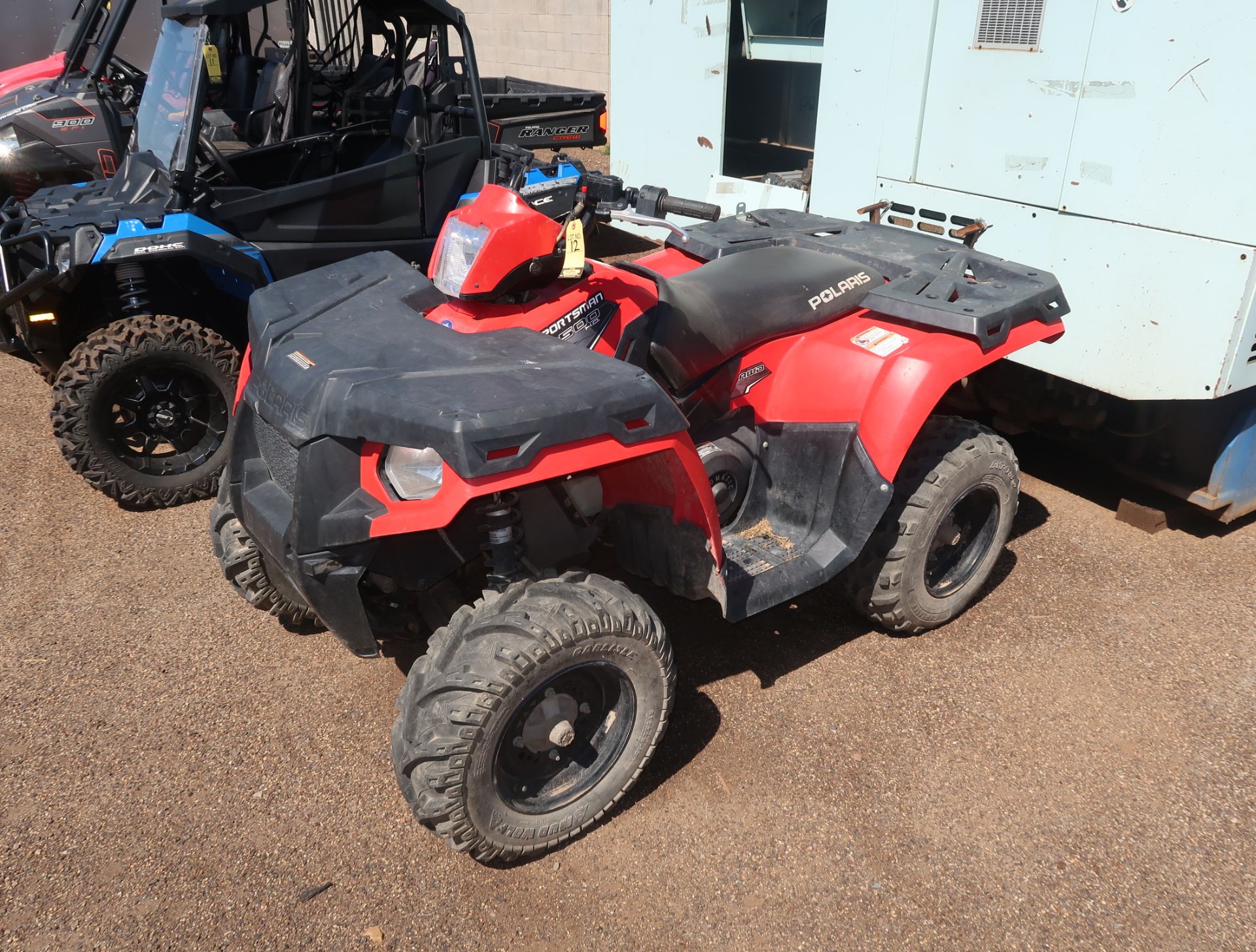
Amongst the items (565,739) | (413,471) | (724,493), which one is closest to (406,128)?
(724,493)

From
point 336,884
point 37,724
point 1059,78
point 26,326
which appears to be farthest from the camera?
point 26,326

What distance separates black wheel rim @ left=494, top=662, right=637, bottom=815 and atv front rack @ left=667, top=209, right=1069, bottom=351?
1.46m

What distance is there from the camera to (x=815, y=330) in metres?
3.25

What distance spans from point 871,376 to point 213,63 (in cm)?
364

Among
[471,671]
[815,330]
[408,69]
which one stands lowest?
A: [471,671]

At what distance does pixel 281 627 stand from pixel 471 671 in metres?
1.56

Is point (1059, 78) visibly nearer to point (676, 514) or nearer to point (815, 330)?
point (815, 330)

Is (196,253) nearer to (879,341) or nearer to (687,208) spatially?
(687,208)

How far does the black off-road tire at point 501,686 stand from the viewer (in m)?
2.20

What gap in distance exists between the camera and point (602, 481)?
269cm

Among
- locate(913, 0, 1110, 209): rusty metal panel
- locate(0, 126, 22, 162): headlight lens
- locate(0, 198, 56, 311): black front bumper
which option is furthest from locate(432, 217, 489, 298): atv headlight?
locate(0, 126, 22, 162): headlight lens

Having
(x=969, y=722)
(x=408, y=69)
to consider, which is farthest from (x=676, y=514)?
(x=408, y=69)

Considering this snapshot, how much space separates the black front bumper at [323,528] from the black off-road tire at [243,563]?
489 millimetres

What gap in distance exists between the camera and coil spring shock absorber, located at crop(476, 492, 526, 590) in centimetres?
236
